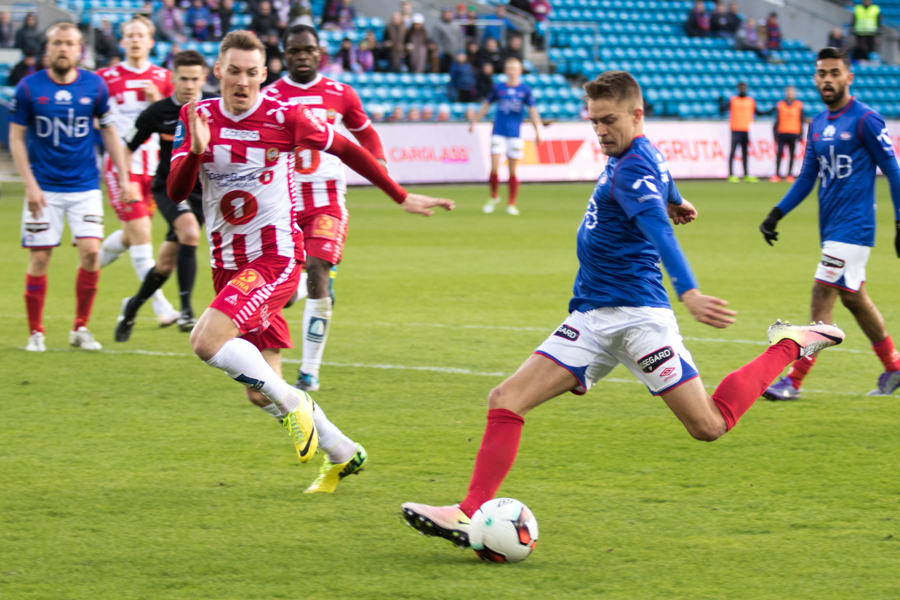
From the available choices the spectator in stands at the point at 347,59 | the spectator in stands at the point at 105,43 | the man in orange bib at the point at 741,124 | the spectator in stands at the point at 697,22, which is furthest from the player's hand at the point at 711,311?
the spectator in stands at the point at 697,22

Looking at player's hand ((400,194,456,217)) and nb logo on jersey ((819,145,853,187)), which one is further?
nb logo on jersey ((819,145,853,187))

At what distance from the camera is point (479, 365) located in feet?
24.3

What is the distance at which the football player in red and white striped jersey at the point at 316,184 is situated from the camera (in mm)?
6582

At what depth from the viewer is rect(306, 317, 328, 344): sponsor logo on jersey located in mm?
6578

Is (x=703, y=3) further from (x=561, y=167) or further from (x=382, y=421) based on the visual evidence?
(x=382, y=421)

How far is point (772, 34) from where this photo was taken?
109 ft

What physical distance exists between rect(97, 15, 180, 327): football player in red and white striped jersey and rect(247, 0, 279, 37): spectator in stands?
15.1m

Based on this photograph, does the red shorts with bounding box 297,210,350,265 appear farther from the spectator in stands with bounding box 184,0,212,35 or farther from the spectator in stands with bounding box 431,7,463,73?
the spectator in stands with bounding box 431,7,463,73

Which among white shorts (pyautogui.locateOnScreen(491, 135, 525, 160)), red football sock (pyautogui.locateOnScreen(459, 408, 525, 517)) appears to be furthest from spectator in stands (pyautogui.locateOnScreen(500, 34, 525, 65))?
red football sock (pyautogui.locateOnScreen(459, 408, 525, 517))

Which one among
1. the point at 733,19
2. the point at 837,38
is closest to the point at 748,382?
the point at 733,19

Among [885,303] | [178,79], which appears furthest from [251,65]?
[885,303]

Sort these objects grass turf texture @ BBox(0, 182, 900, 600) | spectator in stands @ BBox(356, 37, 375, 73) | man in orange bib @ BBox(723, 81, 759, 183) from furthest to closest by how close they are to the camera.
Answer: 1. spectator in stands @ BBox(356, 37, 375, 73)
2. man in orange bib @ BBox(723, 81, 759, 183)
3. grass turf texture @ BBox(0, 182, 900, 600)

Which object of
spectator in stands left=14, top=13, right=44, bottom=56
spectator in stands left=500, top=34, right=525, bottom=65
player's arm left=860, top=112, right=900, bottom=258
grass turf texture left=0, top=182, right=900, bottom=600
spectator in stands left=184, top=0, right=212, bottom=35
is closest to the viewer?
grass turf texture left=0, top=182, right=900, bottom=600

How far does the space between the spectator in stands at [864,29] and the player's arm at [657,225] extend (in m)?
33.1
